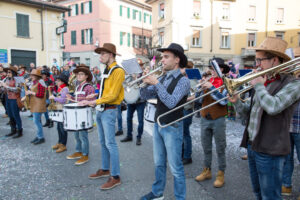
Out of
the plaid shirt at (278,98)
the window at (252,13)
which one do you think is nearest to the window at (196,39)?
the window at (252,13)

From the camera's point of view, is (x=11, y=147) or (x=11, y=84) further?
(x=11, y=84)

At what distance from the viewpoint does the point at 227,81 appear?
2.24 meters

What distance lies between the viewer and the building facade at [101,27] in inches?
1167

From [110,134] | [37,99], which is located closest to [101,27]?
[37,99]

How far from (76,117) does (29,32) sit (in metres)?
20.7

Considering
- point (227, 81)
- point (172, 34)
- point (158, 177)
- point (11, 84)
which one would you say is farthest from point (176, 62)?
point (172, 34)

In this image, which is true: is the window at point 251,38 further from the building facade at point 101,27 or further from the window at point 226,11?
the building facade at point 101,27

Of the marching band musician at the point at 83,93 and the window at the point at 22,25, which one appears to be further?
the window at the point at 22,25

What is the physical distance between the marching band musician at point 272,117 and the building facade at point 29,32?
2114 centimetres

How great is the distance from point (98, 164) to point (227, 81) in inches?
129

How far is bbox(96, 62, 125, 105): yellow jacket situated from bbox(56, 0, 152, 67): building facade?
26.0 m

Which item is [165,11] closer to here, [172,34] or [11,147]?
[172,34]

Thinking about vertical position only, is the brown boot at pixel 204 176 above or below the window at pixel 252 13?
below

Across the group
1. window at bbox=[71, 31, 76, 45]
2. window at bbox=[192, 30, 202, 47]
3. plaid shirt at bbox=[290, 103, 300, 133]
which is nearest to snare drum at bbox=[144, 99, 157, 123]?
plaid shirt at bbox=[290, 103, 300, 133]
